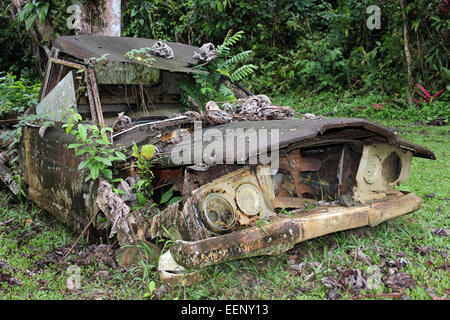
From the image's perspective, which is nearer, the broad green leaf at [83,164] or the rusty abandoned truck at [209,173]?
the rusty abandoned truck at [209,173]

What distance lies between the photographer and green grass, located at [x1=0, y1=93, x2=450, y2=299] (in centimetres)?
247

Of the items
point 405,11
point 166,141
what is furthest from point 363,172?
point 405,11

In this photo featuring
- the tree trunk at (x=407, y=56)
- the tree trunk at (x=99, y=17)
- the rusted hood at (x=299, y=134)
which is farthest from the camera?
the tree trunk at (x=407, y=56)

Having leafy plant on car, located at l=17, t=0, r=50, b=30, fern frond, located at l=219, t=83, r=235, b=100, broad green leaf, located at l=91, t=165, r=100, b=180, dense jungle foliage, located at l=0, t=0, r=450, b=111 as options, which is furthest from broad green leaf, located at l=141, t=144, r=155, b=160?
dense jungle foliage, located at l=0, t=0, r=450, b=111

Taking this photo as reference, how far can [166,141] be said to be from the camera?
9.87 ft

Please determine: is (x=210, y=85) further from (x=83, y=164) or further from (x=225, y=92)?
(x=83, y=164)

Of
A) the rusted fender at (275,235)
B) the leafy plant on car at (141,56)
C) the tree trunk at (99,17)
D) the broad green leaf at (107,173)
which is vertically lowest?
the rusted fender at (275,235)

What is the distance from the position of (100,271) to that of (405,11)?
779cm

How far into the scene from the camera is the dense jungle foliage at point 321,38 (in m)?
8.30

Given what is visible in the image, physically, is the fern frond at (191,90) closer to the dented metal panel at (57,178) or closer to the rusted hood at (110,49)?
the rusted hood at (110,49)

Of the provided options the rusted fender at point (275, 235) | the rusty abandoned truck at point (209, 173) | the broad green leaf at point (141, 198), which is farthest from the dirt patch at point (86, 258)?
the rusted fender at point (275, 235)

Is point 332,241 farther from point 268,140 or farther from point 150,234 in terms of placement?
point 150,234

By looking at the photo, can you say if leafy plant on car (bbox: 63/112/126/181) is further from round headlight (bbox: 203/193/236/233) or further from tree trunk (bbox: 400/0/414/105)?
tree trunk (bbox: 400/0/414/105)

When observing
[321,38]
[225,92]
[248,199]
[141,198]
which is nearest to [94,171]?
[141,198]
